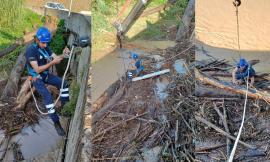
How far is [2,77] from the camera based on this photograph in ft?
29.3

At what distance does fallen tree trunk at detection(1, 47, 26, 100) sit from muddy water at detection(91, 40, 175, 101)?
1661 mm

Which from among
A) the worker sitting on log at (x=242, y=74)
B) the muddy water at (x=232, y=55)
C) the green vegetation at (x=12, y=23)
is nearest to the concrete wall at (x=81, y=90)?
the green vegetation at (x=12, y=23)

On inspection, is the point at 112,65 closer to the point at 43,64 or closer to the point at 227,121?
the point at 43,64

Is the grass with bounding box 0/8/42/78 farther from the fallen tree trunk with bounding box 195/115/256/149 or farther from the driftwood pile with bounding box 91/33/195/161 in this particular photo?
the fallen tree trunk with bounding box 195/115/256/149

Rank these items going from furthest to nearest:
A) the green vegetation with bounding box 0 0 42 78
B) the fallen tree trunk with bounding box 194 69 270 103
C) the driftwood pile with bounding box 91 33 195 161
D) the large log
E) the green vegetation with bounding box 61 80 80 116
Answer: the green vegetation with bounding box 0 0 42 78 < the large log < the green vegetation with bounding box 61 80 80 116 < the fallen tree trunk with bounding box 194 69 270 103 < the driftwood pile with bounding box 91 33 195 161

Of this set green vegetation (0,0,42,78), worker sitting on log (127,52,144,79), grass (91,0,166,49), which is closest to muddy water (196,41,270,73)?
worker sitting on log (127,52,144,79)

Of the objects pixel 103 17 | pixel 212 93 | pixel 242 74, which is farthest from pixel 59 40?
pixel 212 93

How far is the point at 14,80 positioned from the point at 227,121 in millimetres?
4796

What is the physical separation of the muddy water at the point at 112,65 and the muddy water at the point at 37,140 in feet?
2.97

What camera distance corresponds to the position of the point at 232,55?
7559mm

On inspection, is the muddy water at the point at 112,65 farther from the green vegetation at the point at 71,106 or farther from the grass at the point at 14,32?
the grass at the point at 14,32

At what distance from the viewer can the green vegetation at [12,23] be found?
11.5 m

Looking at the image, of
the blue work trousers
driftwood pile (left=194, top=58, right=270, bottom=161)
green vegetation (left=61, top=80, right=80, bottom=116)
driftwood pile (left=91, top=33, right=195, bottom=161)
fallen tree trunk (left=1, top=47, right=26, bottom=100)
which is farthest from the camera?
fallen tree trunk (left=1, top=47, right=26, bottom=100)

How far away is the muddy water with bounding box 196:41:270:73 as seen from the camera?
23.9ft
